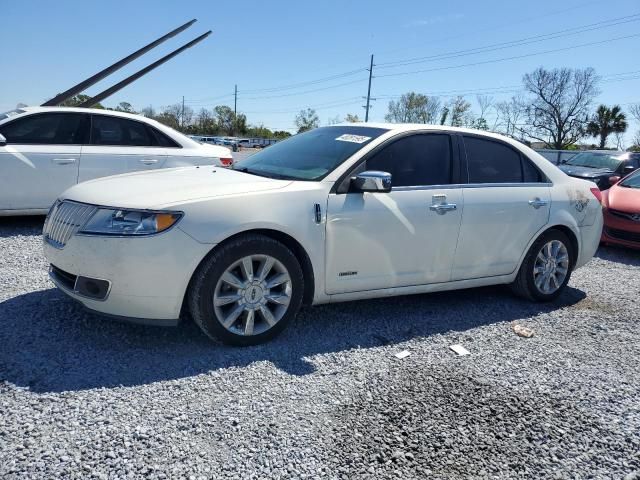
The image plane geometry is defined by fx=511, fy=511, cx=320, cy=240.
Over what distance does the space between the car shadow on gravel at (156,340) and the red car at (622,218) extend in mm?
4013

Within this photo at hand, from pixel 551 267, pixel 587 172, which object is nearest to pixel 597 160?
pixel 587 172

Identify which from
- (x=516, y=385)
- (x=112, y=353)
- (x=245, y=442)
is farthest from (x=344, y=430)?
(x=112, y=353)

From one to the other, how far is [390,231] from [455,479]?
6.16ft

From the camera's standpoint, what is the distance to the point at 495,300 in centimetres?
490

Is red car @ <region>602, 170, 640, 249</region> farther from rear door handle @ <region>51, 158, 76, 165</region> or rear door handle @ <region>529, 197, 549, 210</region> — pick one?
rear door handle @ <region>51, 158, 76, 165</region>

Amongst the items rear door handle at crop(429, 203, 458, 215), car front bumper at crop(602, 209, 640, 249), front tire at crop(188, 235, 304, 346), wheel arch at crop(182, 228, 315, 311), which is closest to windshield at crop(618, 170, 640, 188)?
car front bumper at crop(602, 209, 640, 249)

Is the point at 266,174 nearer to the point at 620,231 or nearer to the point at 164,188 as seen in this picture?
the point at 164,188

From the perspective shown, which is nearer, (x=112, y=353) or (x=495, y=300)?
(x=112, y=353)

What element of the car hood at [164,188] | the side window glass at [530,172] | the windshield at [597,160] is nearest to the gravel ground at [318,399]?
the car hood at [164,188]

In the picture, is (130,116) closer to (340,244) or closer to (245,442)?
(340,244)

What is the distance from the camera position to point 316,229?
3.47 m

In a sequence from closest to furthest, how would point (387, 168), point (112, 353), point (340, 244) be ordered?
point (112, 353)
point (340, 244)
point (387, 168)

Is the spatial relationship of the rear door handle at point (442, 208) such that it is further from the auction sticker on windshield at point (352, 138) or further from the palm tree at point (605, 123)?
the palm tree at point (605, 123)

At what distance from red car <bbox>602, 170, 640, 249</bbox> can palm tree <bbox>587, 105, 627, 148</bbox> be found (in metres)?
53.9
